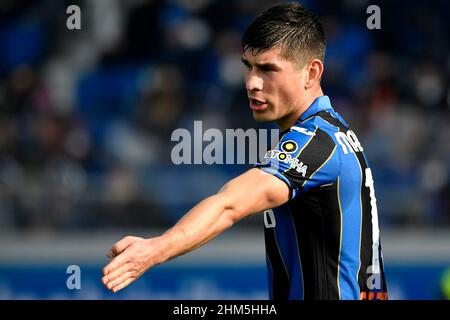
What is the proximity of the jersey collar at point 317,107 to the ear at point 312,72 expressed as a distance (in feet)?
0.24

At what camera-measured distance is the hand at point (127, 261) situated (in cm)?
270

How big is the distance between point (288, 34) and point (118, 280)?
4.89 feet

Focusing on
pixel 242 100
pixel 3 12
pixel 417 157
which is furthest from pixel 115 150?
pixel 417 157

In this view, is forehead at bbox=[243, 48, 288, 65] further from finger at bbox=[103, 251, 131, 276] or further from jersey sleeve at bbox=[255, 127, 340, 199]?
finger at bbox=[103, 251, 131, 276]

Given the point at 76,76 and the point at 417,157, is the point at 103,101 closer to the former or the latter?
the point at 76,76

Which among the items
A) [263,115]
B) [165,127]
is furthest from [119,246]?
[165,127]

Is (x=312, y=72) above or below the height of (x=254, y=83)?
above

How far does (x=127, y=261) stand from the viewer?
9.05 ft

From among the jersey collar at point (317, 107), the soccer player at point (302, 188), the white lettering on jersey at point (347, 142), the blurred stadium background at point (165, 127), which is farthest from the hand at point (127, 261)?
the blurred stadium background at point (165, 127)

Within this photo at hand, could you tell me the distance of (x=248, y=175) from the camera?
320 centimetres

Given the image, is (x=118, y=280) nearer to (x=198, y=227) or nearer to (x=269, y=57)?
(x=198, y=227)

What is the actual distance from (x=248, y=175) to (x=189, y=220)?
1.16 feet

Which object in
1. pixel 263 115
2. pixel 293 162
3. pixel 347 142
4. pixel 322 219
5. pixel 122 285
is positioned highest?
pixel 263 115
